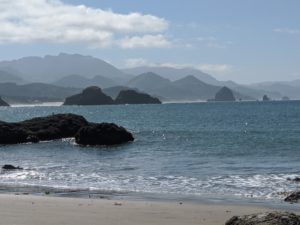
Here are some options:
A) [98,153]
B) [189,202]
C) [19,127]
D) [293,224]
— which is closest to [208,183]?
[189,202]

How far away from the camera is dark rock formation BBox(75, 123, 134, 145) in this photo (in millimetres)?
53031

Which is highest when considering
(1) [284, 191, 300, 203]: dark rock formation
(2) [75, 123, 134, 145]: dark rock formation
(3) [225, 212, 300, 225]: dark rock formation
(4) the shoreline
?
(2) [75, 123, 134, 145]: dark rock formation

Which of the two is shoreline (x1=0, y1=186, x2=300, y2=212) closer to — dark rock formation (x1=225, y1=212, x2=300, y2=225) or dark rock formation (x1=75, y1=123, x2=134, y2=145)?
dark rock formation (x1=225, y1=212, x2=300, y2=225)

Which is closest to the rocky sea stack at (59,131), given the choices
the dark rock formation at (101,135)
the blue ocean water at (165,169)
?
the dark rock formation at (101,135)

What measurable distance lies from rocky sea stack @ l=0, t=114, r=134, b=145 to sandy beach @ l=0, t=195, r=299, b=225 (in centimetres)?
3455

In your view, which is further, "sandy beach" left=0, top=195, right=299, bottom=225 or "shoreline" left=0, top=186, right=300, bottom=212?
"shoreline" left=0, top=186, right=300, bottom=212

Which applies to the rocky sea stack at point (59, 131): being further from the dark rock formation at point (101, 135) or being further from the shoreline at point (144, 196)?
the shoreline at point (144, 196)

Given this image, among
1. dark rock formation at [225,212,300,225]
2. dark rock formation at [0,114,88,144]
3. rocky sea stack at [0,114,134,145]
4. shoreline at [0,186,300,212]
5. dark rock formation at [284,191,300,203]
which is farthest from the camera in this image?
dark rock formation at [0,114,88,144]

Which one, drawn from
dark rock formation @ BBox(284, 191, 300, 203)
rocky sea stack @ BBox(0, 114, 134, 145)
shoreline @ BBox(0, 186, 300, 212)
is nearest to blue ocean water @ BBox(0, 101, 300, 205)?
shoreline @ BBox(0, 186, 300, 212)

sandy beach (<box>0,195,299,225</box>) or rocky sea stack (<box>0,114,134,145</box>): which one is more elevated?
rocky sea stack (<box>0,114,134,145</box>)

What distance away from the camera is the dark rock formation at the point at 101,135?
5303 centimetres

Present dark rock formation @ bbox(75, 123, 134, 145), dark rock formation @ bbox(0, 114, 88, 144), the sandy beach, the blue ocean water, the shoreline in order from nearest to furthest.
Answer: the sandy beach < the shoreline < the blue ocean water < dark rock formation @ bbox(75, 123, 134, 145) < dark rock formation @ bbox(0, 114, 88, 144)

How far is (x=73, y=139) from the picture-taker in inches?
2276

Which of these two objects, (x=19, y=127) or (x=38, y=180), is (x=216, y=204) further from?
(x=19, y=127)
